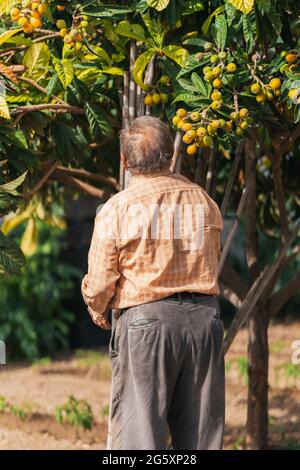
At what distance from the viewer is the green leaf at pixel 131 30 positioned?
3.71 metres

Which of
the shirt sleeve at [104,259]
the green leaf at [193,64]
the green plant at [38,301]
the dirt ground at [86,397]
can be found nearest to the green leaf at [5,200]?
the shirt sleeve at [104,259]

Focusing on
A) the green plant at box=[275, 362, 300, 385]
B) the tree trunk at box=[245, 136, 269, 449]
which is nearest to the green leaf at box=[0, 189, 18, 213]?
the tree trunk at box=[245, 136, 269, 449]

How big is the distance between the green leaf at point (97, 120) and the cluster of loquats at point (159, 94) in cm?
19

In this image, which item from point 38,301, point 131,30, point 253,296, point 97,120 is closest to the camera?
point 131,30

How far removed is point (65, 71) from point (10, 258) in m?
0.73

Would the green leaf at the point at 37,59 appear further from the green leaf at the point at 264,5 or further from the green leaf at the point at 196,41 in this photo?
the green leaf at the point at 264,5

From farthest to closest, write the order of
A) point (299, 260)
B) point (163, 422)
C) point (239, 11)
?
1. point (299, 260)
2. point (239, 11)
3. point (163, 422)

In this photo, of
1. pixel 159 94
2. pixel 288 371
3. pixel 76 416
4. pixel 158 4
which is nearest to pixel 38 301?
pixel 288 371

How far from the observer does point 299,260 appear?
33.8 ft

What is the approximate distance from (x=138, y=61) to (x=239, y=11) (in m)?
0.44

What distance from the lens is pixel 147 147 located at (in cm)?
331

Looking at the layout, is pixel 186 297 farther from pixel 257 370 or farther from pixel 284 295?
pixel 257 370

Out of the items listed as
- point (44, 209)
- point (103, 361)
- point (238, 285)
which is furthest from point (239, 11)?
point (103, 361)

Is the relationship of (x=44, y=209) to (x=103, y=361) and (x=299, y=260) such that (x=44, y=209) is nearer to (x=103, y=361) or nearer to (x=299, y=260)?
(x=103, y=361)
